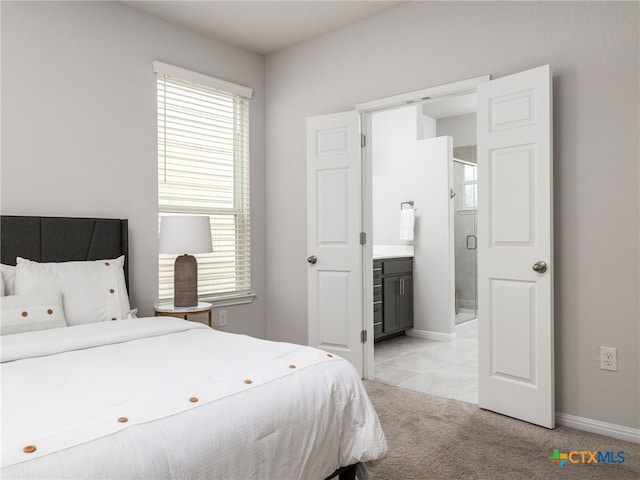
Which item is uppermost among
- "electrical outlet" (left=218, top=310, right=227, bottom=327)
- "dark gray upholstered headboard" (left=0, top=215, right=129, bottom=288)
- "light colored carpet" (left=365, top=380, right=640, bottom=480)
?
"dark gray upholstered headboard" (left=0, top=215, right=129, bottom=288)

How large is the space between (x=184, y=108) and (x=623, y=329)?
3464 millimetres

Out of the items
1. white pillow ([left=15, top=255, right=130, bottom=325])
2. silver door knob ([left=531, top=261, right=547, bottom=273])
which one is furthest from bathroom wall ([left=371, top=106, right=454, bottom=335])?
white pillow ([left=15, top=255, right=130, bottom=325])

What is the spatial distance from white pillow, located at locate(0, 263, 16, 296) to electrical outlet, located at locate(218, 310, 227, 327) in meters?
1.75

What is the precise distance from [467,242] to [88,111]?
4.72m

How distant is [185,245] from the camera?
3.30m

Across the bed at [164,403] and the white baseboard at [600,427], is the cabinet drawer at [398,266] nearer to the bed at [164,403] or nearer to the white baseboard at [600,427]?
the white baseboard at [600,427]

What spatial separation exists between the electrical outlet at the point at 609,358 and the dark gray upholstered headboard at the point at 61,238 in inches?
123

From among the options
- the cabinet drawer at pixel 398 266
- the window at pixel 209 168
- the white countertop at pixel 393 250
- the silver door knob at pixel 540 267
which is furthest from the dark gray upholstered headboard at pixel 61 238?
the white countertop at pixel 393 250

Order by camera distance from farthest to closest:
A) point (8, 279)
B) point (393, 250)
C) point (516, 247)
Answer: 1. point (393, 250)
2. point (516, 247)
3. point (8, 279)

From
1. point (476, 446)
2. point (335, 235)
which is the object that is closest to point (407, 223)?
point (335, 235)

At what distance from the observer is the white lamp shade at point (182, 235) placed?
330cm

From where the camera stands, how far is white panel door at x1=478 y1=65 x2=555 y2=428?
107 inches

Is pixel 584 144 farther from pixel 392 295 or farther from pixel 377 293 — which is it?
pixel 392 295

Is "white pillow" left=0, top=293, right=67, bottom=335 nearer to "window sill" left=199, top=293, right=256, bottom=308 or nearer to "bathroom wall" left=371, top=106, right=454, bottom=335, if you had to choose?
"window sill" left=199, top=293, right=256, bottom=308
